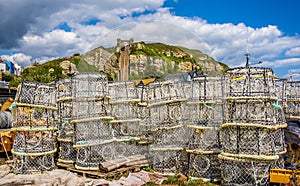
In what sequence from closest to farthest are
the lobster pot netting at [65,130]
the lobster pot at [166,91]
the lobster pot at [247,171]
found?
the lobster pot at [247,171] < the lobster pot at [166,91] < the lobster pot netting at [65,130]

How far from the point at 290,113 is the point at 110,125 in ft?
23.3

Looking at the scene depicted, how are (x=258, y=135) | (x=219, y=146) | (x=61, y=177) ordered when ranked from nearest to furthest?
(x=258, y=135) → (x=219, y=146) → (x=61, y=177)

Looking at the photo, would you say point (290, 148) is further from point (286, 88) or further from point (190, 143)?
point (190, 143)

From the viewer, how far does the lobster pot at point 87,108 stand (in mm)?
9977

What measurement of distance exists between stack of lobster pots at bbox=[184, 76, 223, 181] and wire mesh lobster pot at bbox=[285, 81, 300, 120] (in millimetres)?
3821

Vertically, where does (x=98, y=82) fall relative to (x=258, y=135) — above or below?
above

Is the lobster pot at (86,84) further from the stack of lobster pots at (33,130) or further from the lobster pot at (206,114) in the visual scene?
the lobster pot at (206,114)

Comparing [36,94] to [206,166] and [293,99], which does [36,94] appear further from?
[293,99]

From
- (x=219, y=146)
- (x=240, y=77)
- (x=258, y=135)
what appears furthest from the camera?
(x=219, y=146)

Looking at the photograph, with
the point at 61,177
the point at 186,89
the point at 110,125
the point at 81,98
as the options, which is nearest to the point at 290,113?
the point at 186,89

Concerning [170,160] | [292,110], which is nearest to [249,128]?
[170,160]

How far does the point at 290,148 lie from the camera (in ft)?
31.6

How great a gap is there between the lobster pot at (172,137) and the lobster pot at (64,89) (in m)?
3.62

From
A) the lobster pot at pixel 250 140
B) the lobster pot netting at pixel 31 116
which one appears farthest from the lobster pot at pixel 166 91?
the lobster pot netting at pixel 31 116
